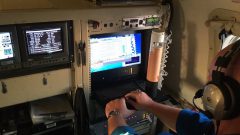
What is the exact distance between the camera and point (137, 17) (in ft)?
4.87

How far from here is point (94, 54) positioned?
1487 mm

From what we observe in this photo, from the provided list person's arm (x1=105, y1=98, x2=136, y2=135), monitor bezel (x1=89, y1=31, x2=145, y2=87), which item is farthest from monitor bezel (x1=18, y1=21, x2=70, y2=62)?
person's arm (x1=105, y1=98, x2=136, y2=135)

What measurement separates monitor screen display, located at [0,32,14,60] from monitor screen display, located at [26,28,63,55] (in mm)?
Result: 82

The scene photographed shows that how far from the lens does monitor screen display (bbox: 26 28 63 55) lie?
1221mm

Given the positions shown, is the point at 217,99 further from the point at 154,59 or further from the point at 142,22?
the point at 142,22

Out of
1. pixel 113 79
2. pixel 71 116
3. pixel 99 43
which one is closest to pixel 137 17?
pixel 99 43

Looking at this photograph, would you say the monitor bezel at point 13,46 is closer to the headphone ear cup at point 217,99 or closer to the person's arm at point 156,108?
the person's arm at point 156,108

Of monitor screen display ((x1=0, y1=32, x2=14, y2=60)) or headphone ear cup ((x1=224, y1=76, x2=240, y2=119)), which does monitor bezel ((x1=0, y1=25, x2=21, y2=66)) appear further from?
headphone ear cup ((x1=224, y1=76, x2=240, y2=119))

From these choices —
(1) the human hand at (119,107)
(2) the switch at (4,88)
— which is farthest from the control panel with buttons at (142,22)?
(2) the switch at (4,88)

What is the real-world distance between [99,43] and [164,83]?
28.5 inches

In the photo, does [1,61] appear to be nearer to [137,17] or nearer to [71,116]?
[71,116]

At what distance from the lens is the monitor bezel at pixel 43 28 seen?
1.19 m

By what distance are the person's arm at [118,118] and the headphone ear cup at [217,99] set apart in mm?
372

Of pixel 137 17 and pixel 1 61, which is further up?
pixel 137 17
